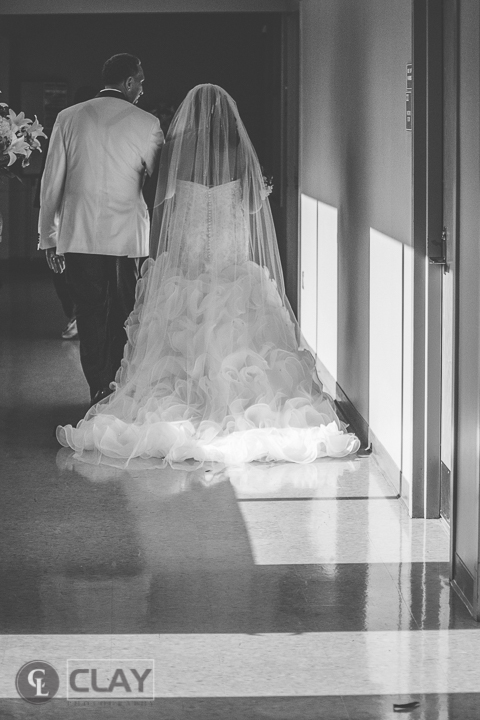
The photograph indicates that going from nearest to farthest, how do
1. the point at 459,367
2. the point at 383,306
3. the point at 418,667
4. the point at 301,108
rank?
the point at 418,667 < the point at 459,367 < the point at 383,306 < the point at 301,108

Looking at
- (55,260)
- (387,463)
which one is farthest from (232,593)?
(55,260)

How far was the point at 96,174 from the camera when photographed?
6234 millimetres

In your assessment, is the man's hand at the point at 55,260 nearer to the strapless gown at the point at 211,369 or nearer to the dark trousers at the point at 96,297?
the dark trousers at the point at 96,297

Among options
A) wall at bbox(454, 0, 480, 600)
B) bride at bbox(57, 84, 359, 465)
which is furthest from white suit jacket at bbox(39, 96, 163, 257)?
wall at bbox(454, 0, 480, 600)

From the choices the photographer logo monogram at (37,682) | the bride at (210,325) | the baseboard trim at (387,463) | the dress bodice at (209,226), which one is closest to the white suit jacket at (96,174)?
the bride at (210,325)

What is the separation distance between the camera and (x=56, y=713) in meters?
2.82

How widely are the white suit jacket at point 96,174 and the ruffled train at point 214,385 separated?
0.44 m

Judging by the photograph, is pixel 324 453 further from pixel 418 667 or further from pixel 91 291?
pixel 418 667

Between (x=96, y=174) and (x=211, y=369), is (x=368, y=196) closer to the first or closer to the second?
(x=211, y=369)

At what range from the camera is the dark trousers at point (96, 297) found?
6.30 m

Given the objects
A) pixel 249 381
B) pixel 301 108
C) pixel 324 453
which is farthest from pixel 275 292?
pixel 301 108

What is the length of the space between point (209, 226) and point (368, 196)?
0.85 m

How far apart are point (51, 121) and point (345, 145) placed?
970 cm

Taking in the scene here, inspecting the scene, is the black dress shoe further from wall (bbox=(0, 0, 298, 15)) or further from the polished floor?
wall (bbox=(0, 0, 298, 15))
